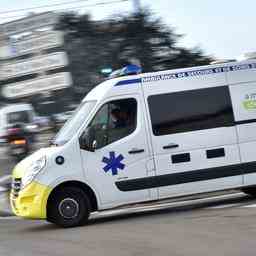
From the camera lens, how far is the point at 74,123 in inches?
476

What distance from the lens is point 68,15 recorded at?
4403 cm

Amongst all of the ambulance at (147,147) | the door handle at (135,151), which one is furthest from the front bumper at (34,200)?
the door handle at (135,151)

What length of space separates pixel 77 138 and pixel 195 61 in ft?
108

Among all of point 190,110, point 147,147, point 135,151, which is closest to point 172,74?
point 190,110

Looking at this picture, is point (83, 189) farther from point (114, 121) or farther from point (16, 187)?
point (114, 121)

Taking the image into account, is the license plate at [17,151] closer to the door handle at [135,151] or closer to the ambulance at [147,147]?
the ambulance at [147,147]

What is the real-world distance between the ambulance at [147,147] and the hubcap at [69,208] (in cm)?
1

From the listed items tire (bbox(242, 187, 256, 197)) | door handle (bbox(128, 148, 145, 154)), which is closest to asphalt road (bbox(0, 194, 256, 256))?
tire (bbox(242, 187, 256, 197))

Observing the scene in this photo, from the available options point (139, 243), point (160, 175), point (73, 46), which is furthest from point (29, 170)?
point (73, 46)

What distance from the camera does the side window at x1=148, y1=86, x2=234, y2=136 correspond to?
12.2 metres

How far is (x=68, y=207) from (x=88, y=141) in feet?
3.36

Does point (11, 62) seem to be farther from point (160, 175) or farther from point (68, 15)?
point (160, 175)

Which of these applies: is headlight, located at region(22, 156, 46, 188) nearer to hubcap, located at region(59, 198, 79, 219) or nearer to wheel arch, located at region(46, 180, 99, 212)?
wheel arch, located at region(46, 180, 99, 212)

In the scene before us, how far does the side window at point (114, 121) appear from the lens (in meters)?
11.9
